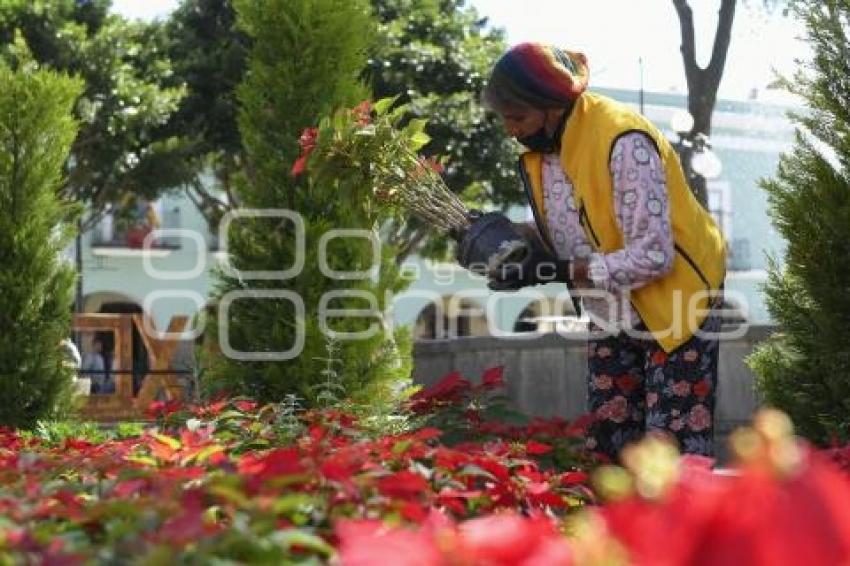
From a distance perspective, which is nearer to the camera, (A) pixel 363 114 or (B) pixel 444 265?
(A) pixel 363 114

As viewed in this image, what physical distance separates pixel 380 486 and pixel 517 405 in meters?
7.42

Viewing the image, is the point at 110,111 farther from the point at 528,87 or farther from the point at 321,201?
the point at 528,87

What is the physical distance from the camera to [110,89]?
67.2ft

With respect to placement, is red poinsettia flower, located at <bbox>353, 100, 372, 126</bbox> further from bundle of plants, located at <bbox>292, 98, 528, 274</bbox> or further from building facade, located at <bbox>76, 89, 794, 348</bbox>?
building facade, located at <bbox>76, 89, 794, 348</bbox>

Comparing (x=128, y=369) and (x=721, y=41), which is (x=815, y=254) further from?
(x=128, y=369)

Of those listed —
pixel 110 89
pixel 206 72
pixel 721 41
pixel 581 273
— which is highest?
pixel 206 72

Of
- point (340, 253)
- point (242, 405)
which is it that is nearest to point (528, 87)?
point (242, 405)

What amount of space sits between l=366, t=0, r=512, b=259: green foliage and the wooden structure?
409cm

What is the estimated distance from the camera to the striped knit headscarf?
11.4ft

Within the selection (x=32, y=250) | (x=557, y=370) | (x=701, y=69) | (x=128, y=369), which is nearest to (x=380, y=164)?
(x=32, y=250)

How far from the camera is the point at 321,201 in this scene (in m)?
6.75

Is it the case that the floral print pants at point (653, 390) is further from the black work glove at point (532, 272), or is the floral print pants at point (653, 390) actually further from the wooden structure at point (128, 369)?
the wooden structure at point (128, 369)

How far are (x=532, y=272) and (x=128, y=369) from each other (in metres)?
13.9

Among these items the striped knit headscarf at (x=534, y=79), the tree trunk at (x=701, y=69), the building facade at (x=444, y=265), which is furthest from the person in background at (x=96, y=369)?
the striped knit headscarf at (x=534, y=79)
